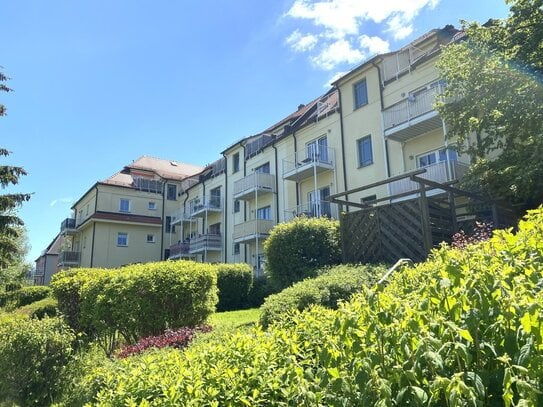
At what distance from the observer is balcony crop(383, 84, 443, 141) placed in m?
17.2

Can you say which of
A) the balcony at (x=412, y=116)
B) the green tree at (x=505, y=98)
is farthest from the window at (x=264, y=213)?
the green tree at (x=505, y=98)

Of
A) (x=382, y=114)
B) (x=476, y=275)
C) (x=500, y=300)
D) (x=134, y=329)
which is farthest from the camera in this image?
(x=382, y=114)

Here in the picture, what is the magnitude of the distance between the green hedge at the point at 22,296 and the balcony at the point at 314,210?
57.9ft

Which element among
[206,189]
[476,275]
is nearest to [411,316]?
[476,275]

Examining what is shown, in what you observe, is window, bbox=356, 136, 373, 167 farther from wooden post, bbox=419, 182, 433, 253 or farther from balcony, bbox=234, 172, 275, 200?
wooden post, bbox=419, 182, 433, 253

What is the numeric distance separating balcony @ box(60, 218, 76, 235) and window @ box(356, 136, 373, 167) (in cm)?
3748

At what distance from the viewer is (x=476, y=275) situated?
6.01ft

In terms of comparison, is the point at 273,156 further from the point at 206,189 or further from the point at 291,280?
the point at 291,280

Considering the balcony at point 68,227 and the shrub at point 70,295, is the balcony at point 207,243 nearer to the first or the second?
the shrub at point 70,295

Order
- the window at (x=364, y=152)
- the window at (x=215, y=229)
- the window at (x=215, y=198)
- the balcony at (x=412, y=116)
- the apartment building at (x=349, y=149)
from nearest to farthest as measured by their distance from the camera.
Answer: the balcony at (x=412, y=116) → the apartment building at (x=349, y=149) → the window at (x=364, y=152) → the window at (x=215, y=198) → the window at (x=215, y=229)

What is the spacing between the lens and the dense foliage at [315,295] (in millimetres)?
6884

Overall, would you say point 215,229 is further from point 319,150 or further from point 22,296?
point 319,150

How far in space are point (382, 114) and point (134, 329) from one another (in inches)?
598

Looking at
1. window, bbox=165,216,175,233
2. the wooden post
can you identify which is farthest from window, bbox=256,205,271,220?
the wooden post
